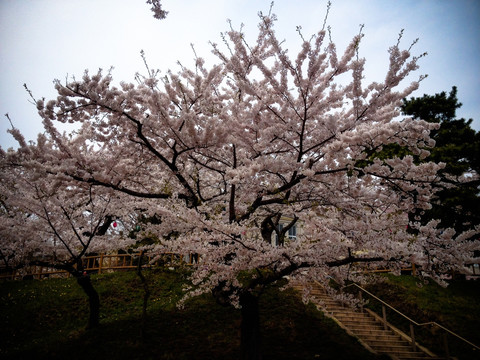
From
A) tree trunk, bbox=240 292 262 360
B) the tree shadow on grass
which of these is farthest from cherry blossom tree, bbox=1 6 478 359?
the tree shadow on grass

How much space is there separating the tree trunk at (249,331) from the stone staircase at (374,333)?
1.88 meters

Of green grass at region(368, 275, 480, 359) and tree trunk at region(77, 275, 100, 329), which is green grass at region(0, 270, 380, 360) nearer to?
tree trunk at region(77, 275, 100, 329)

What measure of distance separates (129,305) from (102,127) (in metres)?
7.83

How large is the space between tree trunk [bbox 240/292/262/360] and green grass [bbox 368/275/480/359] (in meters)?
4.02

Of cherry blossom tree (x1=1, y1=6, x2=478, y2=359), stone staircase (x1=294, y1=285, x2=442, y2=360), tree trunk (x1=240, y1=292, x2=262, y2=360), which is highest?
cherry blossom tree (x1=1, y1=6, x2=478, y2=359)

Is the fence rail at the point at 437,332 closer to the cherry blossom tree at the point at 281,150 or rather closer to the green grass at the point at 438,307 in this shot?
the green grass at the point at 438,307

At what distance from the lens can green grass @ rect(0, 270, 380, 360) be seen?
6738 millimetres

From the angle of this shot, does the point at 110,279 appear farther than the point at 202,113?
Yes

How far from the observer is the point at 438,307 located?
10016 mm

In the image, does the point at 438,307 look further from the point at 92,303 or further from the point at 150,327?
the point at 92,303

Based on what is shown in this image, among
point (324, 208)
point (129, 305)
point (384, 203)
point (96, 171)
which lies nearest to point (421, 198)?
point (384, 203)

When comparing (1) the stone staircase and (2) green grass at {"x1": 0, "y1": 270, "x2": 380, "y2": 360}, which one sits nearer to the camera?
(2) green grass at {"x1": 0, "y1": 270, "x2": 380, "y2": 360}

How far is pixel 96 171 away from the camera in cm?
517

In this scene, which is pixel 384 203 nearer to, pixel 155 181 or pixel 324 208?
pixel 324 208
